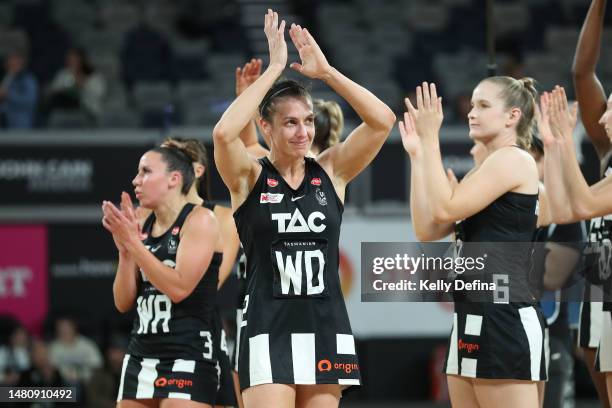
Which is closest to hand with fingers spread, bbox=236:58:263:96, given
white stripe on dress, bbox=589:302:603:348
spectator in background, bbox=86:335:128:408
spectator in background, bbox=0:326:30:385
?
white stripe on dress, bbox=589:302:603:348

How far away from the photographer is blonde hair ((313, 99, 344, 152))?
6.07 metres

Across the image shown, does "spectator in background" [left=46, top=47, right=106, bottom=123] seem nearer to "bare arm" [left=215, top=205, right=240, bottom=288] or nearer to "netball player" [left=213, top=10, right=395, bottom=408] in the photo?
"bare arm" [left=215, top=205, right=240, bottom=288]

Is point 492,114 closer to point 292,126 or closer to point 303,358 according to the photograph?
point 292,126

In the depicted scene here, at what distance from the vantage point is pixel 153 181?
213 inches

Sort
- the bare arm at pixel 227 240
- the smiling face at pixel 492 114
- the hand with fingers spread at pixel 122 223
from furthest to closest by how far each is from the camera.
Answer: the bare arm at pixel 227 240
the hand with fingers spread at pixel 122 223
the smiling face at pixel 492 114

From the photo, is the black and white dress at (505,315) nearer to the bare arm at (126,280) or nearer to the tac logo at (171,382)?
the tac logo at (171,382)

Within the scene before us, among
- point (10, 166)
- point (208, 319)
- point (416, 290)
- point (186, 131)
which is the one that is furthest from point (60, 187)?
point (416, 290)

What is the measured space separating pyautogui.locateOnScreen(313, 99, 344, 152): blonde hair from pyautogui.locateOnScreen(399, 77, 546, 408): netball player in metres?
1.17

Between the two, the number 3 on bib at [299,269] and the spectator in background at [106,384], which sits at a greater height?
the number 3 on bib at [299,269]

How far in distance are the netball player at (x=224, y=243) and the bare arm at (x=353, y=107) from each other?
1.06 meters

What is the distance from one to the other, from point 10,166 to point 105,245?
1241mm

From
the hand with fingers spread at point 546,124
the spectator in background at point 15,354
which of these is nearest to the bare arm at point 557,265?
the hand with fingers spread at point 546,124

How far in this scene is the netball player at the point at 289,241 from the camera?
4559mm

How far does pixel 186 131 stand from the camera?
10.9 meters
